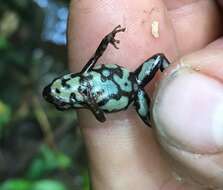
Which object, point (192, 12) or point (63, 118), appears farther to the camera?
point (63, 118)

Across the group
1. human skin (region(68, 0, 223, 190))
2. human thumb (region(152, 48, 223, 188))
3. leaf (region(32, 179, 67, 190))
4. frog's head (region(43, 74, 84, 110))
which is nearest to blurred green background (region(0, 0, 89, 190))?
leaf (region(32, 179, 67, 190))

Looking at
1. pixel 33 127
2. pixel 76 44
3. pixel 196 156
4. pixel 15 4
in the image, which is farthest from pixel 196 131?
pixel 15 4

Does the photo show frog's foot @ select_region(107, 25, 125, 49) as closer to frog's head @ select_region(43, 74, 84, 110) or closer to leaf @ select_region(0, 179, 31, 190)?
frog's head @ select_region(43, 74, 84, 110)

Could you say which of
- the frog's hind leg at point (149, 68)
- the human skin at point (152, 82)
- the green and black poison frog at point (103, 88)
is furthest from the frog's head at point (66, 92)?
the frog's hind leg at point (149, 68)

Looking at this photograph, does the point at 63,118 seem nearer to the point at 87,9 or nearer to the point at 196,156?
the point at 87,9

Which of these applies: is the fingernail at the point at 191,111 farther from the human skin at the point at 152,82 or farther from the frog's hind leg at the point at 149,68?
the frog's hind leg at the point at 149,68

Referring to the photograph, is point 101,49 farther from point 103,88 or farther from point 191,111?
Answer: point 191,111
